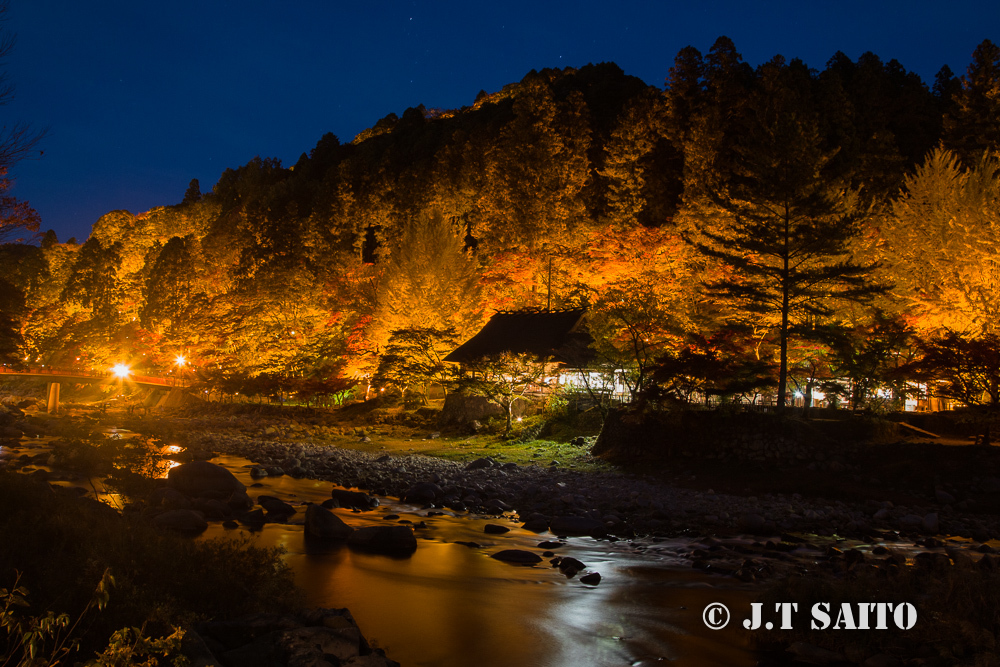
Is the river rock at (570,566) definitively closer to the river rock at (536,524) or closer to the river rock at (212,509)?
the river rock at (536,524)

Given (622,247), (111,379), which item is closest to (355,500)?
(622,247)

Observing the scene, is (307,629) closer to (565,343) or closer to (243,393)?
A: (565,343)

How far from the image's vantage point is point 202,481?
13133mm

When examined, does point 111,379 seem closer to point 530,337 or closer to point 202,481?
point 530,337

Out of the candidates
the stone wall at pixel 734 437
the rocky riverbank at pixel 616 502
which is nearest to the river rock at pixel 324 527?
the rocky riverbank at pixel 616 502

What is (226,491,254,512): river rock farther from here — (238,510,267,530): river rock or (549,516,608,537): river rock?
(549,516,608,537): river rock

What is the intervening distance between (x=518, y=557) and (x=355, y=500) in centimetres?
493

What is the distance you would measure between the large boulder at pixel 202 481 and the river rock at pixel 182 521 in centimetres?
210

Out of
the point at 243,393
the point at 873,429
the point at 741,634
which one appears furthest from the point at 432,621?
the point at 243,393

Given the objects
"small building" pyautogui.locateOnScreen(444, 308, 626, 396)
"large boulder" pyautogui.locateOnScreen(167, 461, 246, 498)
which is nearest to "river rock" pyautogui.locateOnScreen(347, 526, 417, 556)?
"large boulder" pyautogui.locateOnScreen(167, 461, 246, 498)

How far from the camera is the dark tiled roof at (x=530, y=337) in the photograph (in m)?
23.7

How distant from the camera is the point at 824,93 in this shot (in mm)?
46594

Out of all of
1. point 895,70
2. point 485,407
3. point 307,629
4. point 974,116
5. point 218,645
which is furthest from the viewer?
point 895,70

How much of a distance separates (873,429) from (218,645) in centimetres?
1625
